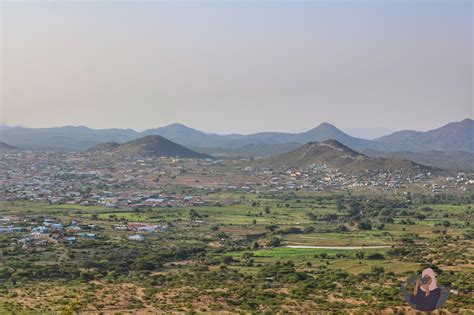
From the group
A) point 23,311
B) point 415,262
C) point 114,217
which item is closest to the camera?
point 23,311

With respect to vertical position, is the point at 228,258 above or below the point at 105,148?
below

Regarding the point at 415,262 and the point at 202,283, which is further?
the point at 415,262

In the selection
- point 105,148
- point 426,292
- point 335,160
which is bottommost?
point 426,292

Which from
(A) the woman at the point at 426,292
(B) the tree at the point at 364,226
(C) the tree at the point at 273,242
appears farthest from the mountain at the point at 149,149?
(A) the woman at the point at 426,292

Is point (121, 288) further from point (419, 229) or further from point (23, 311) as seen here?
point (419, 229)

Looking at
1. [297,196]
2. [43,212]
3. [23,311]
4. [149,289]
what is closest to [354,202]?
[297,196]

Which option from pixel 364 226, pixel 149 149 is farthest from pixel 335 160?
pixel 364 226

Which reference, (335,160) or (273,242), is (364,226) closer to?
(273,242)

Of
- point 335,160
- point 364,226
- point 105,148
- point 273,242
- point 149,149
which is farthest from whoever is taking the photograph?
point 105,148
